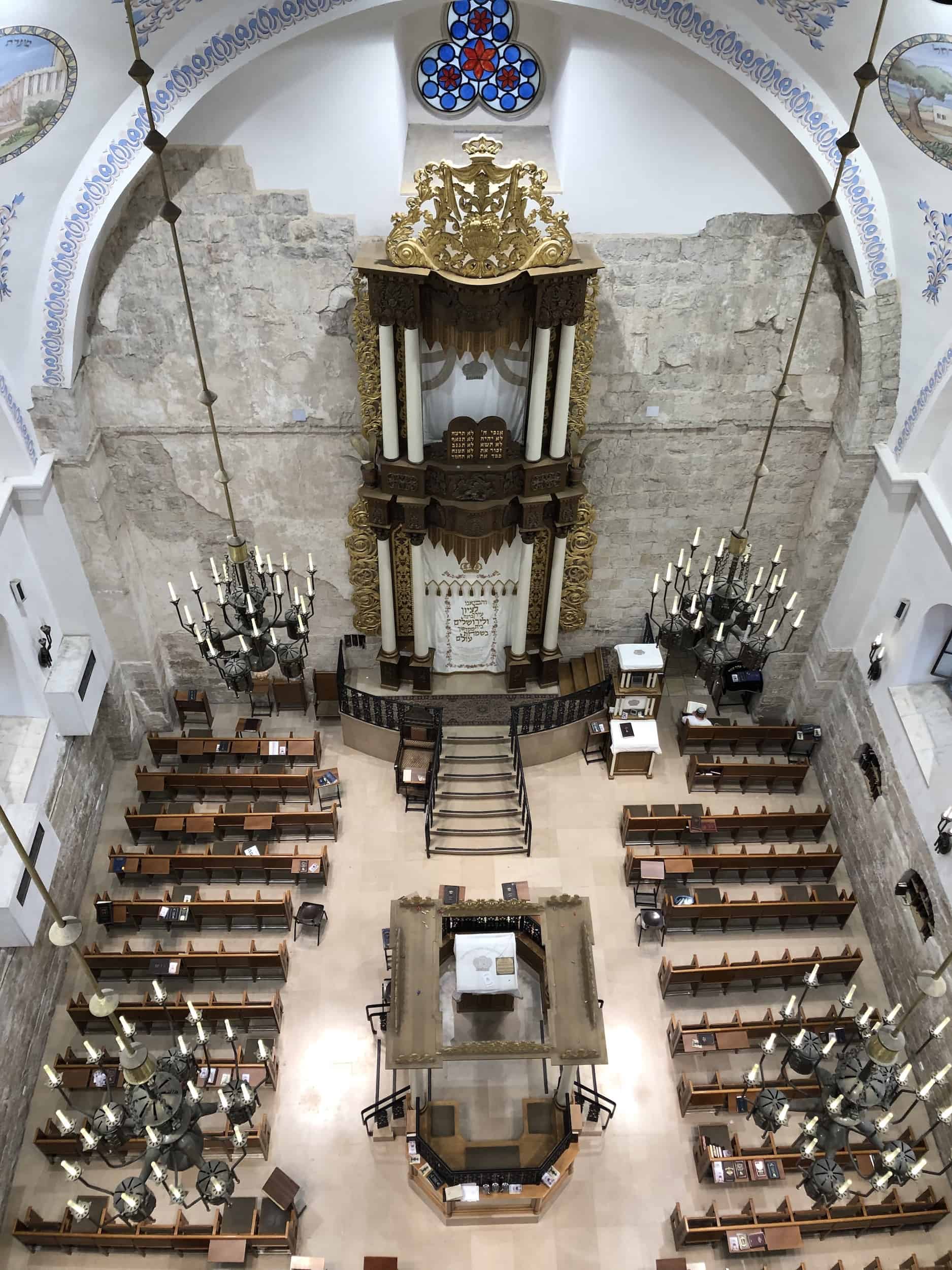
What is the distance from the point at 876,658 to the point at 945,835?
2833mm

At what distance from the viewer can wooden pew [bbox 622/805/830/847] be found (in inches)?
560

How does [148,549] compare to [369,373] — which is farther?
[148,549]

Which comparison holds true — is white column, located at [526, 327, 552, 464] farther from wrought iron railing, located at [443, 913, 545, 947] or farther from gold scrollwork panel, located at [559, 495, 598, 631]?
wrought iron railing, located at [443, 913, 545, 947]

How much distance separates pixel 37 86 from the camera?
32.3ft

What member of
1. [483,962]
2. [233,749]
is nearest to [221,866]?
[233,749]

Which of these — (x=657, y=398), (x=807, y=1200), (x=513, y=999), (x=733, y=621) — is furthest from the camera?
(x=657, y=398)

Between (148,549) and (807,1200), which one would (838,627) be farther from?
(148,549)

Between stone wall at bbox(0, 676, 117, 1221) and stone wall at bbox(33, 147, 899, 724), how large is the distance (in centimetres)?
146

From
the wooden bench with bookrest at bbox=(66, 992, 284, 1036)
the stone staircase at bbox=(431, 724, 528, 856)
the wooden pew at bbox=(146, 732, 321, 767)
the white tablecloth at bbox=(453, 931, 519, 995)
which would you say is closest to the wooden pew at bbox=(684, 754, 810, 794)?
the stone staircase at bbox=(431, 724, 528, 856)

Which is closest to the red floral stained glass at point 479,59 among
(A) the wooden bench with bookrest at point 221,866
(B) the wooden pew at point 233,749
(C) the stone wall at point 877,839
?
(C) the stone wall at point 877,839

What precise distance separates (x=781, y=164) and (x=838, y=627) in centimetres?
644

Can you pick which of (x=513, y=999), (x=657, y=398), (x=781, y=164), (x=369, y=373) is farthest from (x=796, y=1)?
(x=513, y=999)

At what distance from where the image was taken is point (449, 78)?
1201 centimetres

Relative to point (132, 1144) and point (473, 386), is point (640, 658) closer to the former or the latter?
point (473, 386)
